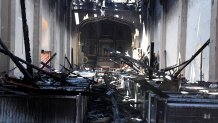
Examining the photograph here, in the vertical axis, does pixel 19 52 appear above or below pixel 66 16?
below

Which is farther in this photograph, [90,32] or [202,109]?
[90,32]

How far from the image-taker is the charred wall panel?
540 cm

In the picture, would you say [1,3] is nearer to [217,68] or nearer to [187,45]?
[217,68]

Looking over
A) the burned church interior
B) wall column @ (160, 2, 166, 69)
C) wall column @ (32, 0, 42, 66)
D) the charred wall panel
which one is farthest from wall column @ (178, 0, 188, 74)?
the charred wall panel

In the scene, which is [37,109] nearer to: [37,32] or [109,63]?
[37,32]

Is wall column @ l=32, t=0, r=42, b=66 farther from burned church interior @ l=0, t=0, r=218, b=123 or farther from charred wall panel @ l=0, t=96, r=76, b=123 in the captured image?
charred wall panel @ l=0, t=96, r=76, b=123

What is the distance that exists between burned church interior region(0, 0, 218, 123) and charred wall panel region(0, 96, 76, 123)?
14 millimetres

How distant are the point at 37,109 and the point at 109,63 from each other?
32.9 meters

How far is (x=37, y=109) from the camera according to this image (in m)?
5.43

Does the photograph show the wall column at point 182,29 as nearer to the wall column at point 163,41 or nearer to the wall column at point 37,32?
the wall column at point 163,41

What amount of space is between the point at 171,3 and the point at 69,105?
17379mm

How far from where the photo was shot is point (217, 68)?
11.0m

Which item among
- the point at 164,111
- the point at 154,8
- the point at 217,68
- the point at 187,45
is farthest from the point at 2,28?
the point at 154,8

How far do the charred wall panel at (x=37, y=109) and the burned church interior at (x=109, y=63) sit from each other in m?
0.01
